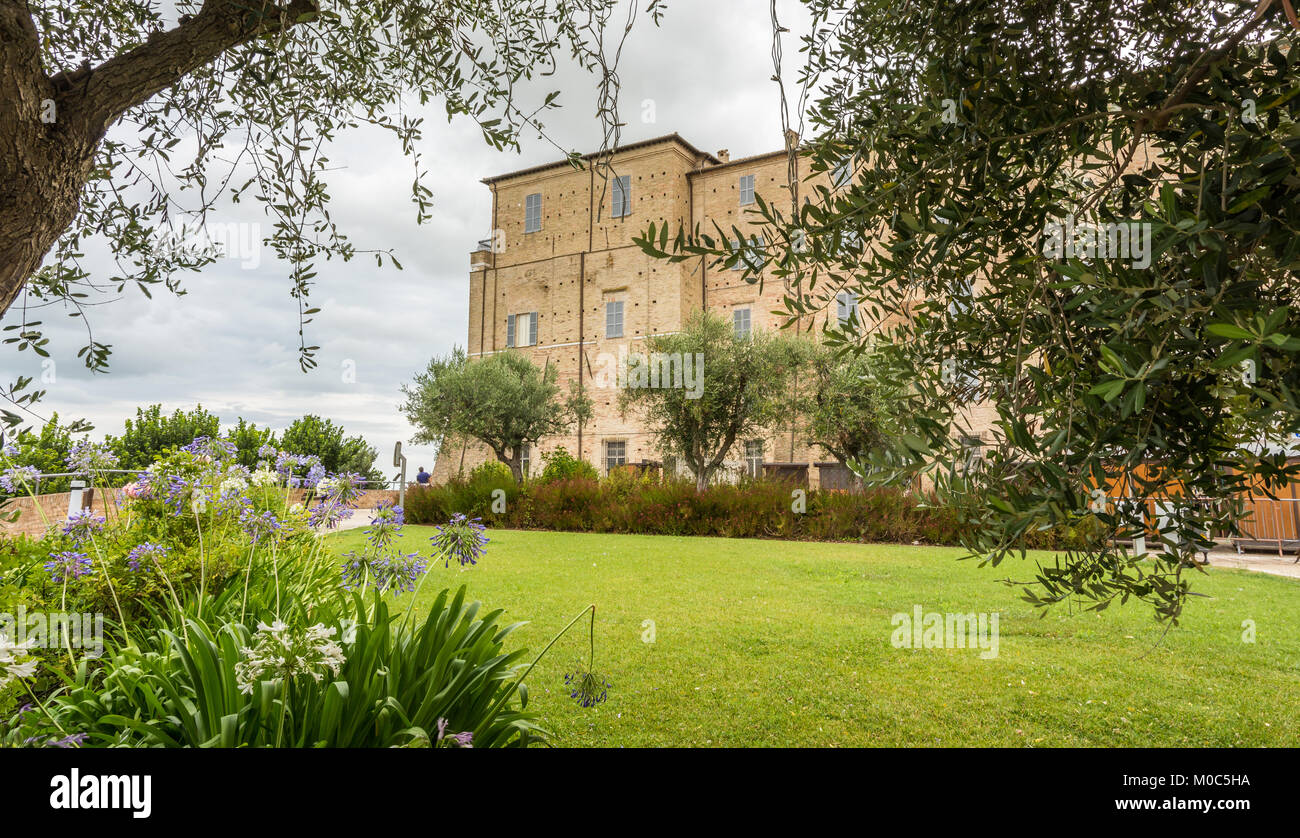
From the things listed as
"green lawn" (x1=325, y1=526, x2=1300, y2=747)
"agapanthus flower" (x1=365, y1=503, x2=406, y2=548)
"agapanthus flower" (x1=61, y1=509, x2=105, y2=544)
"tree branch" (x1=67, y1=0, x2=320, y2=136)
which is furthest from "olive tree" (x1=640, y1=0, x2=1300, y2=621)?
"agapanthus flower" (x1=61, y1=509, x2=105, y2=544)

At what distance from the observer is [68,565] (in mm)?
3713

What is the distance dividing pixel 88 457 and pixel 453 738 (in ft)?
9.58

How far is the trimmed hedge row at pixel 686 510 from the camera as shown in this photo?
14.4 metres

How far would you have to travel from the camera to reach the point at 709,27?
2977 mm

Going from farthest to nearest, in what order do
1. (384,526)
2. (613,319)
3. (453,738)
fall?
(613,319) < (384,526) < (453,738)

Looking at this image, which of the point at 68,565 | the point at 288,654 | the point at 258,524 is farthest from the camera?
the point at 258,524

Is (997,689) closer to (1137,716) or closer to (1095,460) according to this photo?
(1137,716)

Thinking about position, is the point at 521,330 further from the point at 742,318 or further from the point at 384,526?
the point at 384,526

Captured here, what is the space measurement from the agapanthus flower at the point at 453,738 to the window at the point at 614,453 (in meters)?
25.5

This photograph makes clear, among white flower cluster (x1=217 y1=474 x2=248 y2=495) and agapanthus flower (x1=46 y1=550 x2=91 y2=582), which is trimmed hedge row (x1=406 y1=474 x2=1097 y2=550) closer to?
white flower cluster (x1=217 y1=474 x2=248 y2=495)

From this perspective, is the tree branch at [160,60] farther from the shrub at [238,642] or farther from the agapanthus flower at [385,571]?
the agapanthus flower at [385,571]

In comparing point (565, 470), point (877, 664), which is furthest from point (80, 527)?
point (565, 470)
